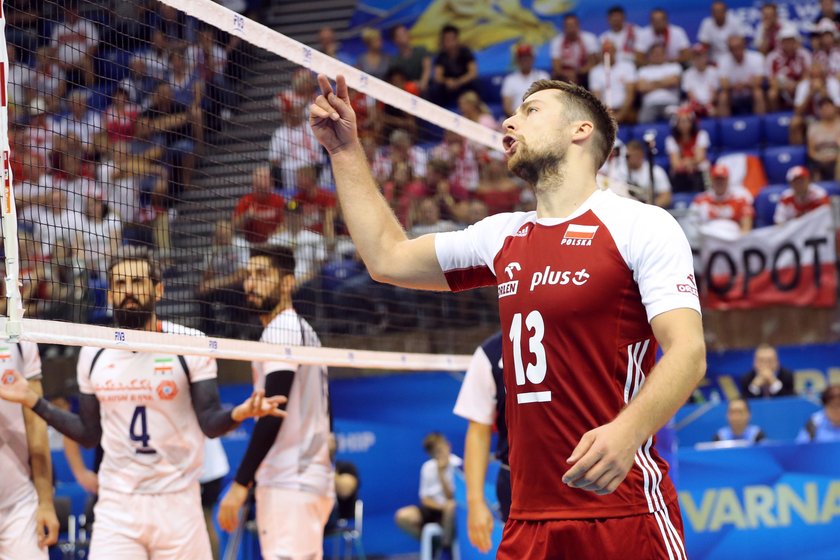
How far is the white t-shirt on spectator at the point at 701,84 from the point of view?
56.3ft

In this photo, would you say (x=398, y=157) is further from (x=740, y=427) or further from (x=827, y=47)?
(x=827, y=47)

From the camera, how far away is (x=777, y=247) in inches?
501

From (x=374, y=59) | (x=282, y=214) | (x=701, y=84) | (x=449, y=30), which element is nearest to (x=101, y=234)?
(x=282, y=214)

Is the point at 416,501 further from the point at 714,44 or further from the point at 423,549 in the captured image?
the point at 714,44

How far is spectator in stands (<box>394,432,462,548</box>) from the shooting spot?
1170cm

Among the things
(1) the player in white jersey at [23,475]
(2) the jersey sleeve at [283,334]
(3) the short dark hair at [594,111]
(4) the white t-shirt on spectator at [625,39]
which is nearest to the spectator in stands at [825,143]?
(4) the white t-shirt on spectator at [625,39]

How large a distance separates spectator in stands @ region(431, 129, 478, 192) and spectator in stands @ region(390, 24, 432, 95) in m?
5.82

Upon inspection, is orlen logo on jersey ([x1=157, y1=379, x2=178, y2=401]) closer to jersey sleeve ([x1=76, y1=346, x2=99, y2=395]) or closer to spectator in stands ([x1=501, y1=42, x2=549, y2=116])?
jersey sleeve ([x1=76, y1=346, x2=99, y2=395])

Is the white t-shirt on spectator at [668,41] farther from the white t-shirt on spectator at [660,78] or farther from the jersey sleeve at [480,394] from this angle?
the jersey sleeve at [480,394]

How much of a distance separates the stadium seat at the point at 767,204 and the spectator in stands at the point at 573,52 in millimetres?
3801

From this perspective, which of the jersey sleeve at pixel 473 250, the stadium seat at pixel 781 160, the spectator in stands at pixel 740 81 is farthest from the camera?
the spectator in stands at pixel 740 81

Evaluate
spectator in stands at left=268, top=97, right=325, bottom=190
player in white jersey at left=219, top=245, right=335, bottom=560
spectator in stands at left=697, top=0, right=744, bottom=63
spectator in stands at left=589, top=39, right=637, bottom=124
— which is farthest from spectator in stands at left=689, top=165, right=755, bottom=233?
player in white jersey at left=219, top=245, right=335, bottom=560

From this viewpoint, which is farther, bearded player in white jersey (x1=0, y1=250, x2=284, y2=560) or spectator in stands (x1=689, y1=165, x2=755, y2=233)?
spectator in stands (x1=689, y1=165, x2=755, y2=233)

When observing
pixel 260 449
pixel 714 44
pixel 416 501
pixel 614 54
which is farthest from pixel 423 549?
pixel 714 44
